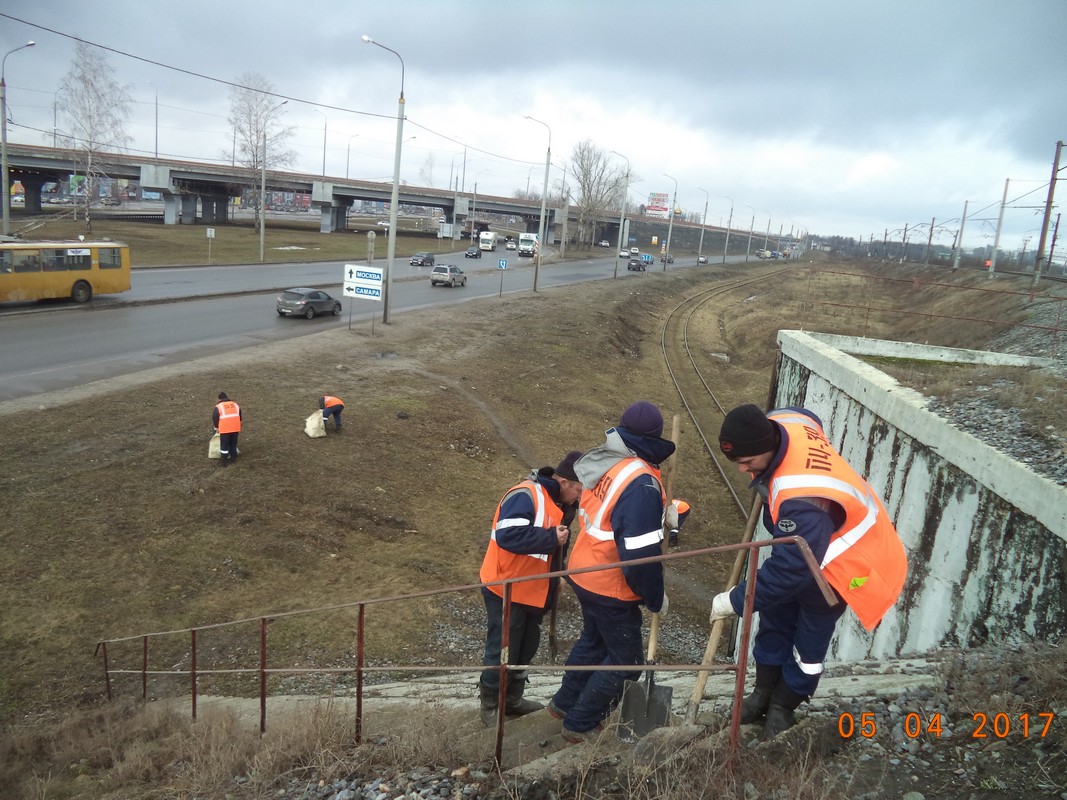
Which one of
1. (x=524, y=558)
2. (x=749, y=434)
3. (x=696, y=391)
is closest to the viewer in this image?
(x=749, y=434)

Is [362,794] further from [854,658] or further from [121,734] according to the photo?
[854,658]

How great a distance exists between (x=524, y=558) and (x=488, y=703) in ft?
3.73

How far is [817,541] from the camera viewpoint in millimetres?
3420

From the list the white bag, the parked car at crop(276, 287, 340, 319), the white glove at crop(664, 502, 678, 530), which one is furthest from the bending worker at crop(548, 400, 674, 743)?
the parked car at crop(276, 287, 340, 319)

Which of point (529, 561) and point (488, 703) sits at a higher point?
point (529, 561)

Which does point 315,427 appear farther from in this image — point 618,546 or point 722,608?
point 722,608

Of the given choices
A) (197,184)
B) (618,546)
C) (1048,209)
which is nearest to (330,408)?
(618,546)

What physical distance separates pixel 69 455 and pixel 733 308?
135 ft

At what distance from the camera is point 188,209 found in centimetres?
7444

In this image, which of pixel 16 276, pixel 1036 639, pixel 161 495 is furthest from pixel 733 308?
pixel 1036 639

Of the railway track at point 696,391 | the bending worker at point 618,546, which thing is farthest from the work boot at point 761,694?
the railway track at point 696,391

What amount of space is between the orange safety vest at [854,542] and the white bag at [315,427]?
39.9ft

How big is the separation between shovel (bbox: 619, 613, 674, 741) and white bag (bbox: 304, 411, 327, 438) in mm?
11301

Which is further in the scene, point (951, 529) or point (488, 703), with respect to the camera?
point (951, 529)
